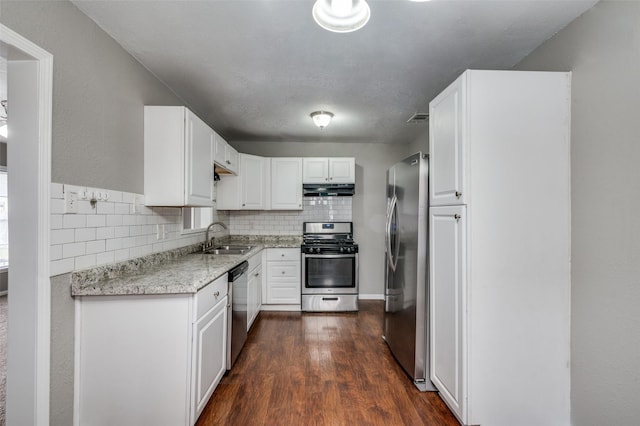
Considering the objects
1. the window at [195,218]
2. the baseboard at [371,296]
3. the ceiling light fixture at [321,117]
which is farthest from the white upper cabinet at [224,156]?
the baseboard at [371,296]

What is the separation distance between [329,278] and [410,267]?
1.78 m

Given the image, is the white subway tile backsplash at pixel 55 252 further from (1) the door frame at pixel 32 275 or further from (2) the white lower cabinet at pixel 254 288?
(2) the white lower cabinet at pixel 254 288

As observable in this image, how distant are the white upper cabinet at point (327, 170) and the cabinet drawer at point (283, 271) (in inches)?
48.0

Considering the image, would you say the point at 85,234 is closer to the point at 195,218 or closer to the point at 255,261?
the point at 195,218

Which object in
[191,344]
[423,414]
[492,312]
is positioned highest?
[492,312]

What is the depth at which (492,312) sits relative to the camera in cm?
167

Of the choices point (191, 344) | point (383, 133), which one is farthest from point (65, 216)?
point (383, 133)

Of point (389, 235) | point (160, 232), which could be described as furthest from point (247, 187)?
point (389, 235)

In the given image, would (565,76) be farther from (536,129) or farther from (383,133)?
(383,133)

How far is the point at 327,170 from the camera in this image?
4211mm

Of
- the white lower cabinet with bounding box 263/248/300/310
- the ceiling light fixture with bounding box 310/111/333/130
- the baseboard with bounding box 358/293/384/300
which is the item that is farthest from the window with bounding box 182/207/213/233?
the baseboard with bounding box 358/293/384/300

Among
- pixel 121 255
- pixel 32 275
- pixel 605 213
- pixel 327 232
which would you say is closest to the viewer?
pixel 32 275

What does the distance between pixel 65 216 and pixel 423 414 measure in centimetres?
242

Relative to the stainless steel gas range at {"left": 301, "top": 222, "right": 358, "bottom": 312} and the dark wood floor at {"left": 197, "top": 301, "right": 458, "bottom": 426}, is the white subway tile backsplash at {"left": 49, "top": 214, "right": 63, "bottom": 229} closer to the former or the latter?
the dark wood floor at {"left": 197, "top": 301, "right": 458, "bottom": 426}
